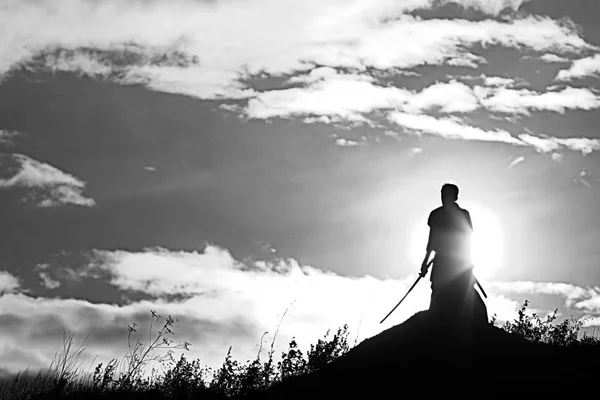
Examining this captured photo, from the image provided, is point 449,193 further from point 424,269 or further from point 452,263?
point 424,269

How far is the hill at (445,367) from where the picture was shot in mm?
13188

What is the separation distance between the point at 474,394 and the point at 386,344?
8.07ft

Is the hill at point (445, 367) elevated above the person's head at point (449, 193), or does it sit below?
below

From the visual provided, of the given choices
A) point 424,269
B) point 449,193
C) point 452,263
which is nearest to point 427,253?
Answer: point 424,269

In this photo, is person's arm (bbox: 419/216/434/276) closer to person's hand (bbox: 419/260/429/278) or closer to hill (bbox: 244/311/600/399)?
person's hand (bbox: 419/260/429/278)

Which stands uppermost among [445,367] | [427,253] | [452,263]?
[427,253]

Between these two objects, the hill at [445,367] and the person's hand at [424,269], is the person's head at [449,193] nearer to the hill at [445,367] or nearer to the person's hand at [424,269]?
the person's hand at [424,269]

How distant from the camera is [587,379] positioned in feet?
42.9

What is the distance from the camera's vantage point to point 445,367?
13.8 m

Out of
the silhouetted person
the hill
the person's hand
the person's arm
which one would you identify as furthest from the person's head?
the hill

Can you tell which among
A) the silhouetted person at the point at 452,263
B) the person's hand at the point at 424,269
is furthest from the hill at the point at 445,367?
the person's hand at the point at 424,269

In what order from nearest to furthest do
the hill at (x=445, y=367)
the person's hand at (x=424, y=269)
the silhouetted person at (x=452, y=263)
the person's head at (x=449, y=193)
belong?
the hill at (x=445, y=367)
the silhouetted person at (x=452, y=263)
the person's hand at (x=424, y=269)
the person's head at (x=449, y=193)

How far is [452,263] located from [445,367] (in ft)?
8.52

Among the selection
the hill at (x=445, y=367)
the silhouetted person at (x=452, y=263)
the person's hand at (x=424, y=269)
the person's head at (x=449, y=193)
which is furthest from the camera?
the person's head at (x=449, y=193)
